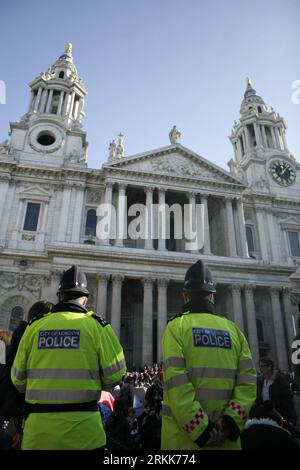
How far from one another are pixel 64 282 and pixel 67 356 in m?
0.87

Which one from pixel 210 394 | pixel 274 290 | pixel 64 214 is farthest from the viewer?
pixel 64 214

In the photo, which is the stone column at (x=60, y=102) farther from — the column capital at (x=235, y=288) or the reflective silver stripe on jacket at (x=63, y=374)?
the reflective silver stripe on jacket at (x=63, y=374)

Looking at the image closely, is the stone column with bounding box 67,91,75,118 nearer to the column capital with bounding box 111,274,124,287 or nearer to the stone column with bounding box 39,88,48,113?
the stone column with bounding box 39,88,48,113

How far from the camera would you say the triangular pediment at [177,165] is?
26.6 metres

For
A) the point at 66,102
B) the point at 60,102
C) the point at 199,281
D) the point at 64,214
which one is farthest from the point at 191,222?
the point at 199,281

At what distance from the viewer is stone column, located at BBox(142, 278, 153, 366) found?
62.8 ft

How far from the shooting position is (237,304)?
2180 cm

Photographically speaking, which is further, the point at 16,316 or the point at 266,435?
the point at 16,316

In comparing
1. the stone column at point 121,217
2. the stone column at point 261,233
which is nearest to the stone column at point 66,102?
the stone column at point 121,217

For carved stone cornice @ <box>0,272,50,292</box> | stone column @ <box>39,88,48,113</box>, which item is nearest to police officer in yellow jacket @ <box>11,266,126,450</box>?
carved stone cornice @ <box>0,272,50,292</box>

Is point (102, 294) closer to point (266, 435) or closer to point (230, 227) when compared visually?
point (230, 227)

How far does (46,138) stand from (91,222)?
1021 centimetres

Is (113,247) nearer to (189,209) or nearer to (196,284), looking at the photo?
(189,209)

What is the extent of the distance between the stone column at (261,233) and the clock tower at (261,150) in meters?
2.47
